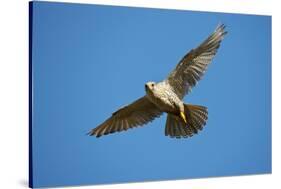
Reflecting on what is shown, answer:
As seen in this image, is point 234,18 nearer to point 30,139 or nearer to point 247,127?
point 247,127

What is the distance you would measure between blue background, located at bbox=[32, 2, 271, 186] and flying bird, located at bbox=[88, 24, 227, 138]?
130 millimetres

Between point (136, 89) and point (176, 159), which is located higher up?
point (136, 89)

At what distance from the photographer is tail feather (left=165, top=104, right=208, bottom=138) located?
5867mm

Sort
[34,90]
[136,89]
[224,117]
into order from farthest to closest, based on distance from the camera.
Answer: [224,117] < [136,89] < [34,90]

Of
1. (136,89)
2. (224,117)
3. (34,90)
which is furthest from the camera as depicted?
(224,117)

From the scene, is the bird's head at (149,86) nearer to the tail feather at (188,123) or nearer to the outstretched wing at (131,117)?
the outstretched wing at (131,117)

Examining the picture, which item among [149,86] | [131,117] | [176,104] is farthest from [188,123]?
[149,86]

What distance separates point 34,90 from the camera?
571 centimetres

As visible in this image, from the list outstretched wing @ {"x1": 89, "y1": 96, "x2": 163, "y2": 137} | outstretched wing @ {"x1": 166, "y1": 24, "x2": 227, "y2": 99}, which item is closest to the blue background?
outstretched wing @ {"x1": 89, "y1": 96, "x2": 163, "y2": 137}

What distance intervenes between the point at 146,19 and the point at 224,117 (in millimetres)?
1368

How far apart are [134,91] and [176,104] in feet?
1.69

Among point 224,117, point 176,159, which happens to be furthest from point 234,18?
point 176,159

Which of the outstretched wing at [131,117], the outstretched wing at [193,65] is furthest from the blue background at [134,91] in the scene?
the outstretched wing at [193,65]

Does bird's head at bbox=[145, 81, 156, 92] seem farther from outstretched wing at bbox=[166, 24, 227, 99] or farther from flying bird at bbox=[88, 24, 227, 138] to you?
outstretched wing at bbox=[166, 24, 227, 99]
